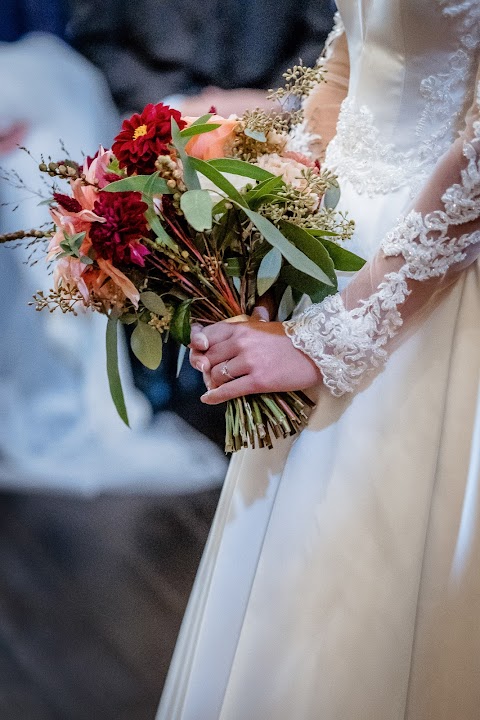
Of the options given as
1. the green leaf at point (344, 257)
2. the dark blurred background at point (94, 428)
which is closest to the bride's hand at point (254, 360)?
the green leaf at point (344, 257)

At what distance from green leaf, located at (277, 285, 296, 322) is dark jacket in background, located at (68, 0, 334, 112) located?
54 centimetres

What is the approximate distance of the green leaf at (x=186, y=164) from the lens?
70cm

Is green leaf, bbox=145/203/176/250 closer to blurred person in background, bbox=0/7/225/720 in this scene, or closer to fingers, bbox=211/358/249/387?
fingers, bbox=211/358/249/387

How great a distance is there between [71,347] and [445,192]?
0.86 m

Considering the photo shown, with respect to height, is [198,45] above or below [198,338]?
above

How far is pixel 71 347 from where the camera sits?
1.33 meters

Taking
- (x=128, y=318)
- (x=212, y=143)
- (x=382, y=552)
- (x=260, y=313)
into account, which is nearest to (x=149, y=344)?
(x=128, y=318)

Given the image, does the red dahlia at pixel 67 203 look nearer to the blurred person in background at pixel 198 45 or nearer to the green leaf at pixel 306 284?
the green leaf at pixel 306 284

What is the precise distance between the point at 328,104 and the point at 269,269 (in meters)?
0.44

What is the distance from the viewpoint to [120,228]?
27.5 inches

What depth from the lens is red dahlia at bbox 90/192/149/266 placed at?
2.28ft

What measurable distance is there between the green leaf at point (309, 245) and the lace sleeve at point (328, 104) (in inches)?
13.4

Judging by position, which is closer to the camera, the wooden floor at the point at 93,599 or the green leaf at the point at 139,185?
the green leaf at the point at 139,185

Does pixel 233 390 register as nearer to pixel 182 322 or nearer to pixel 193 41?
pixel 182 322
